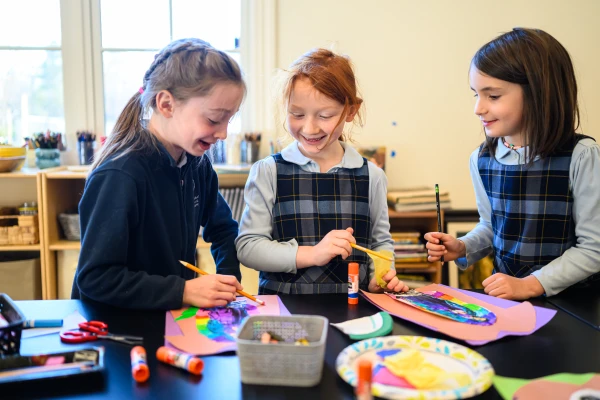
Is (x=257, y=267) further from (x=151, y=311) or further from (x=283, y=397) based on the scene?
(x=283, y=397)

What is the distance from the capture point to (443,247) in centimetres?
145

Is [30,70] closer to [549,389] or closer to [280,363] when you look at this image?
[280,363]

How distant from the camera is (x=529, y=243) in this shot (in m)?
1.48

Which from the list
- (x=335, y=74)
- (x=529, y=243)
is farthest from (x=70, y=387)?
(x=529, y=243)

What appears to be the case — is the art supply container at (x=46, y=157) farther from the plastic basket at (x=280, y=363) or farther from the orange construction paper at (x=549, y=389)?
the orange construction paper at (x=549, y=389)

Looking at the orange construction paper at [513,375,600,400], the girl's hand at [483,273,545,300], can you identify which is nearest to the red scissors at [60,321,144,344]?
the orange construction paper at [513,375,600,400]

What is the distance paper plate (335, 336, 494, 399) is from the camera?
0.78 metres

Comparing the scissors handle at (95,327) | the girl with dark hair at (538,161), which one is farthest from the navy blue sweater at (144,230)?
the girl with dark hair at (538,161)

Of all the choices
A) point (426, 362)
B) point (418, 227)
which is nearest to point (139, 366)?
point (426, 362)

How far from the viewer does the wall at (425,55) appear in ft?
9.98

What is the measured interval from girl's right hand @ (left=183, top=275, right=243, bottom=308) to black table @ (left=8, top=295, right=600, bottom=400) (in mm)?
70

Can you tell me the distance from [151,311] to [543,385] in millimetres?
712

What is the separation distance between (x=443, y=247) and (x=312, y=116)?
0.46 m

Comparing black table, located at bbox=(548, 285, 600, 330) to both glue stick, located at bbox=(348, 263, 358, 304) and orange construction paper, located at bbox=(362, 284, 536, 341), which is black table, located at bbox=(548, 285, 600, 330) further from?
glue stick, located at bbox=(348, 263, 358, 304)
